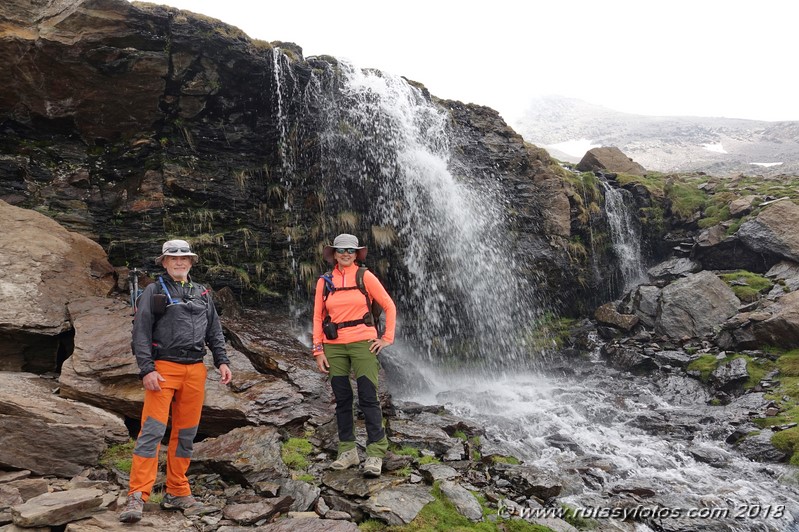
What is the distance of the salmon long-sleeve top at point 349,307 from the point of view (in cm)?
683

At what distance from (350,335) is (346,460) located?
79.9 inches

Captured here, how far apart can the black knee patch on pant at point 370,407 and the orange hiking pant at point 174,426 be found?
234 centimetres

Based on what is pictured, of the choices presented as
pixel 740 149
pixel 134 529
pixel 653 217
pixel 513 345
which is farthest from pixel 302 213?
pixel 740 149

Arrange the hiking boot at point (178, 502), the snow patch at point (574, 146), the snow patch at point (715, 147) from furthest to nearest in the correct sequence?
the snow patch at point (574, 146) < the snow patch at point (715, 147) < the hiking boot at point (178, 502)

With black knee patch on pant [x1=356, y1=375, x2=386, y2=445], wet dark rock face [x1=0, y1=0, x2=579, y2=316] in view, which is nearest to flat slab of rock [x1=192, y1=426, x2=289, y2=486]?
black knee patch on pant [x1=356, y1=375, x2=386, y2=445]

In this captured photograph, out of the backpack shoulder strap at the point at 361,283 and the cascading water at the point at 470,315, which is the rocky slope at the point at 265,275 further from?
the backpack shoulder strap at the point at 361,283

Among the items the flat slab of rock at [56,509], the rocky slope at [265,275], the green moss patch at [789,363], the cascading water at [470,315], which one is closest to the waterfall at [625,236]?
the rocky slope at [265,275]

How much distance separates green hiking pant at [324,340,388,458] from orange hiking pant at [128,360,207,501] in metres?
1.97

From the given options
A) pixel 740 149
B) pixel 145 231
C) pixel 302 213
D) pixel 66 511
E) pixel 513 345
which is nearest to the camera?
pixel 66 511

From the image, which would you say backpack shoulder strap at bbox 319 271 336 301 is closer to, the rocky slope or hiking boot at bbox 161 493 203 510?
the rocky slope

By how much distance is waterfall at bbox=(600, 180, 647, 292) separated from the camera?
23438 millimetres

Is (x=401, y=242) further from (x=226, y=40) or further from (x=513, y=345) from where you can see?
(x=226, y=40)

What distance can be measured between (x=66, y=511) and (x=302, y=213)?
41.0ft

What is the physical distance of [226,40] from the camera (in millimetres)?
14266
